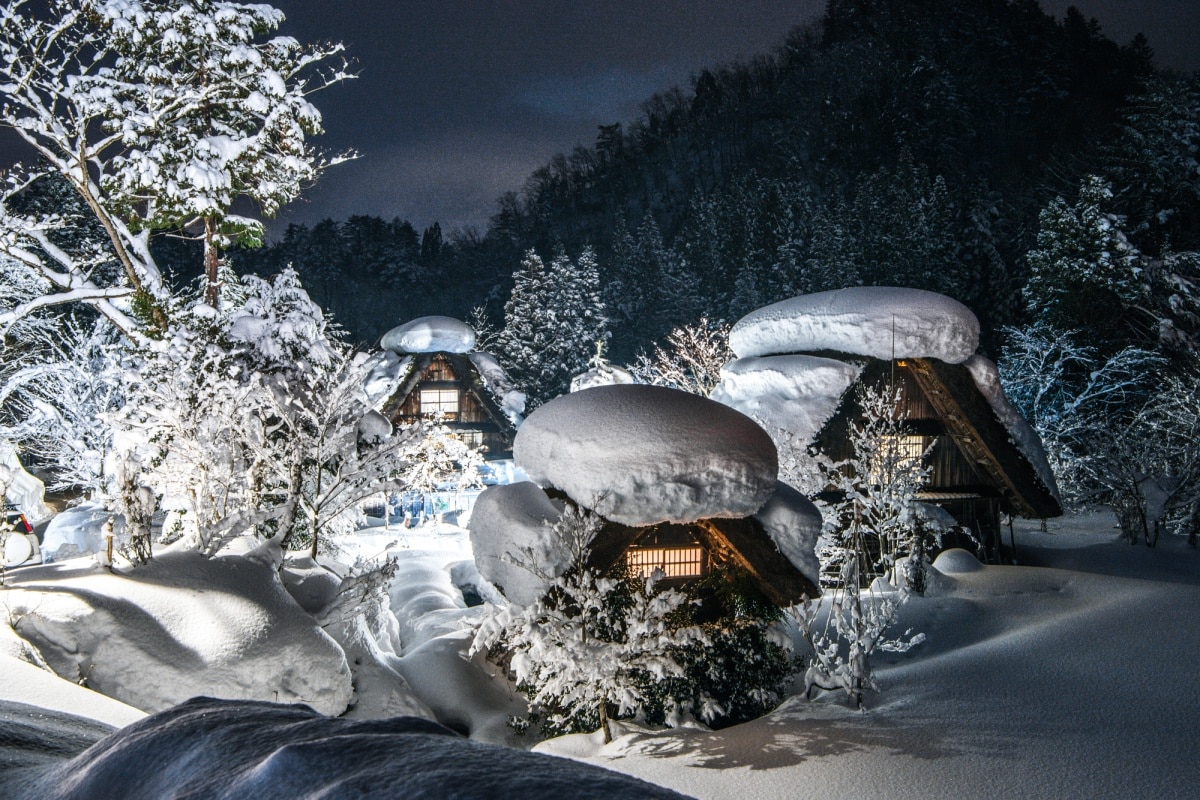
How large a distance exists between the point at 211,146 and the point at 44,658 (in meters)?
9.97

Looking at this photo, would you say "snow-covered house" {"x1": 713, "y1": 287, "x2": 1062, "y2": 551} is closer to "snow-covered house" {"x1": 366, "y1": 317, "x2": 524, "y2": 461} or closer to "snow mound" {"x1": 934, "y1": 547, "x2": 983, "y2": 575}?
"snow mound" {"x1": 934, "y1": 547, "x2": 983, "y2": 575}

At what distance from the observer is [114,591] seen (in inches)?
364

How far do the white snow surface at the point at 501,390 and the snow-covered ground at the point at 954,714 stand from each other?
15.6 meters

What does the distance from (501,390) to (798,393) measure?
1518 centimetres

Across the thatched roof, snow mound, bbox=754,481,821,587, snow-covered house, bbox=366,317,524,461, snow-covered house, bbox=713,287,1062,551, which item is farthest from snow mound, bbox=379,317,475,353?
snow mound, bbox=754,481,821,587

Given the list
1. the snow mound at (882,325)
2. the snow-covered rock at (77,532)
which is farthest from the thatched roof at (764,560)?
the snow-covered rock at (77,532)

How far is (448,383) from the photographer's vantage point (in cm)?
3009

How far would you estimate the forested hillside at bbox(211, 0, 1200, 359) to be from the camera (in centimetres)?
3881

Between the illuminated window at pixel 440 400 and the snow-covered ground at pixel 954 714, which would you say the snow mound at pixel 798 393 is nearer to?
the snow-covered ground at pixel 954 714

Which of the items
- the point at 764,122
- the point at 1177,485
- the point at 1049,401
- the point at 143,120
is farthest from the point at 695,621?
the point at 764,122

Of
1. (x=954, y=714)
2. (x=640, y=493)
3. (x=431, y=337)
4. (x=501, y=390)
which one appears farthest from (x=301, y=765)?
(x=501, y=390)

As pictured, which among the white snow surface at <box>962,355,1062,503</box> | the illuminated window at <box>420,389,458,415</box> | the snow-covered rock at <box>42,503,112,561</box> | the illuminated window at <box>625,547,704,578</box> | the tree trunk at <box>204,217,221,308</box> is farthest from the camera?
the illuminated window at <box>420,389,458,415</box>

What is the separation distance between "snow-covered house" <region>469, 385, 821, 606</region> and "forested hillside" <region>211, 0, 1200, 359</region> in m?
31.2

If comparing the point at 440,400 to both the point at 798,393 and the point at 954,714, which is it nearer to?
the point at 798,393
